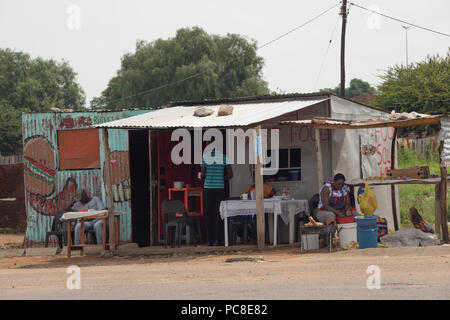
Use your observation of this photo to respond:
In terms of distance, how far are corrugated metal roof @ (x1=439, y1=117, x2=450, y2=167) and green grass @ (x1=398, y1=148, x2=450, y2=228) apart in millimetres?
4605

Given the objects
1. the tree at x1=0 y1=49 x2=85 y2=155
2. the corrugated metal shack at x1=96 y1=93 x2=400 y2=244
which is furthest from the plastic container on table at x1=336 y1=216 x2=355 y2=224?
the tree at x1=0 y1=49 x2=85 y2=155

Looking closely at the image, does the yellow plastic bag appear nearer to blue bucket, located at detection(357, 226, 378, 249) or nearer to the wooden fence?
blue bucket, located at detection(357, 226, 378, 249)

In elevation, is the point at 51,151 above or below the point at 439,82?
below

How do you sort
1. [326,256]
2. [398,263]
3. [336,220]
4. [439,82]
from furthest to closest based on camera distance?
1. [439,82]
2. [336,220]
3. [326,256]
4. [398,263]

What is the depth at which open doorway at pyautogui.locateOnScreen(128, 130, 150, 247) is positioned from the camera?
1514 cm

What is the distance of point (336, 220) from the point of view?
42.5 ft

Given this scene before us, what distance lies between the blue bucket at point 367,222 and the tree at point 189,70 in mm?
34742

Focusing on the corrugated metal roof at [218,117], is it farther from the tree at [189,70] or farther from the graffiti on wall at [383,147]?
the tree at [189,70]

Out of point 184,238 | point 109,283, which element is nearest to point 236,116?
point 184,238

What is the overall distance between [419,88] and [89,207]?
24.2 metres

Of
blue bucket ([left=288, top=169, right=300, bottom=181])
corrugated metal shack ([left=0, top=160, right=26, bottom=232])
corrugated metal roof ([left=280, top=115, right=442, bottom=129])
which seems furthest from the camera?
corrugated metal shack ([left=0, top=160, right=26, bottom=232])
